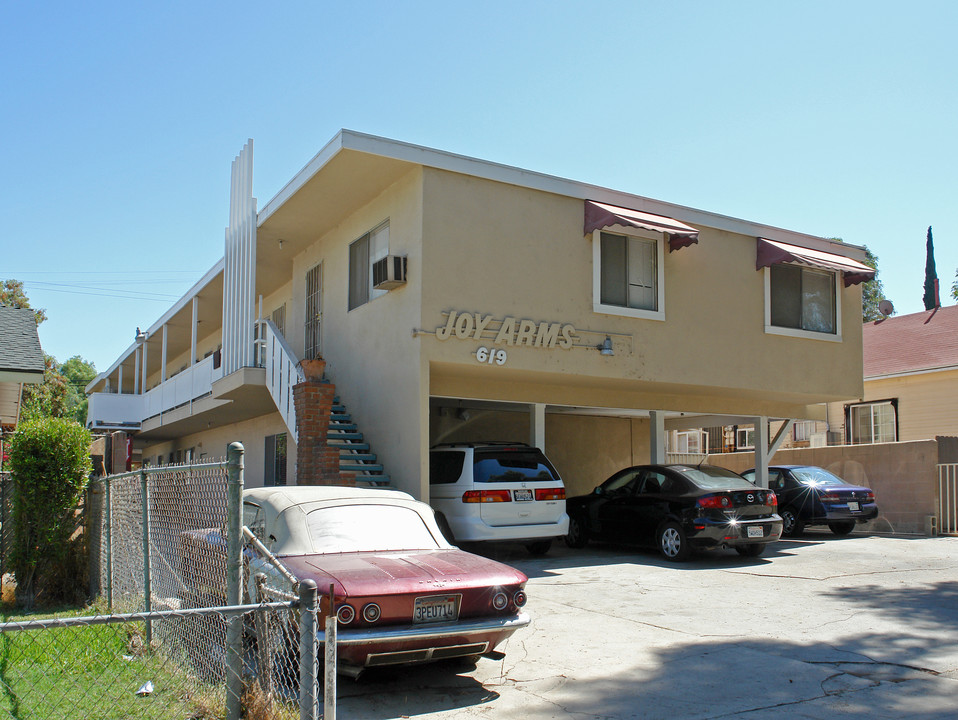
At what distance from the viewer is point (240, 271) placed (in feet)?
55.1

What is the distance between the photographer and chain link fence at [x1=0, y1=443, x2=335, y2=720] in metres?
4.63

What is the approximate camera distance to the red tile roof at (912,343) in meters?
23.7

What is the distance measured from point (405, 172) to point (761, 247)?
6.92 meters

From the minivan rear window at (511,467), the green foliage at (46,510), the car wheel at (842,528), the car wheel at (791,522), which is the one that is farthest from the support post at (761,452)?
the green foliage at (46,510)

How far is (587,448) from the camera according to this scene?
20047 mm

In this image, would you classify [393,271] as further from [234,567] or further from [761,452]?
[761,452]

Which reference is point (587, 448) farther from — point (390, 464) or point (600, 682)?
point (600, 682)

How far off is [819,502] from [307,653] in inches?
548

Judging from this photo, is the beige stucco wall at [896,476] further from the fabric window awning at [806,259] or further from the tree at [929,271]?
the tree at [929,271]

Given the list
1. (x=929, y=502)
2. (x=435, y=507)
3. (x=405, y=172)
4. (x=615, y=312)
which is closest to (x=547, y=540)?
(x=435, y=507)

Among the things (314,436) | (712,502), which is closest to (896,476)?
(712,502)

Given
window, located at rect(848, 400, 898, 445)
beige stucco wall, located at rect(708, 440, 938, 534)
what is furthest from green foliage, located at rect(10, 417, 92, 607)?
window, located at rect(848, 400, 898, 445)

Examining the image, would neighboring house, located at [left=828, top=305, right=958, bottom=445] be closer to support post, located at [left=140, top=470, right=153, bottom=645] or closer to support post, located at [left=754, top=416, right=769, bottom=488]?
support post, located at [left=754, top=416, right=769, bottom=488]

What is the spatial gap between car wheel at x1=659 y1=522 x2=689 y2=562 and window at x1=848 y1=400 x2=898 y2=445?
14.4m
